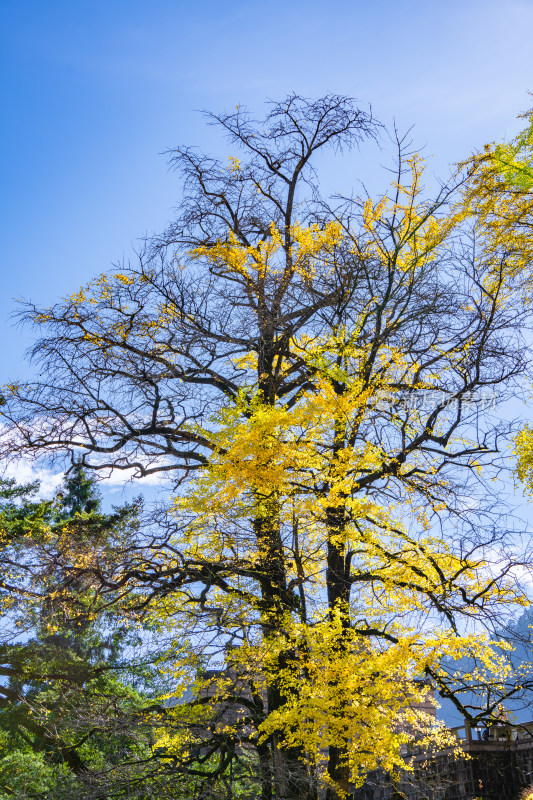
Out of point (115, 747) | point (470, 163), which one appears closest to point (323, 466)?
point (470, 163)

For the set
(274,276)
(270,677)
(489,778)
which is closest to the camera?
(270,677)

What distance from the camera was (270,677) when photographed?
8.40m

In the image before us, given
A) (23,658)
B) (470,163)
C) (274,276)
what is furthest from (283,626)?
(23,658)

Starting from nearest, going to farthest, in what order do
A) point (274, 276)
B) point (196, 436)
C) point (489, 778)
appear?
1. point (274, 276)
2. point (196, 436)
3. point (489, 778)

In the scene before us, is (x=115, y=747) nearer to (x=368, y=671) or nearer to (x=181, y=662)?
(x=181, y=662)

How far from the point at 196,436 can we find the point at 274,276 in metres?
3.43

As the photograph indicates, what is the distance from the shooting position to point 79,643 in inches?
A: 846

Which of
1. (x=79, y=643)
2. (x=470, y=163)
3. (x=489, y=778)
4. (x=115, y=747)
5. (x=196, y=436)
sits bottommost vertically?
(x=489, y=778)

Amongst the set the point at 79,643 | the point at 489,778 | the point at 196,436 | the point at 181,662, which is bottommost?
Result: the point at 489,778

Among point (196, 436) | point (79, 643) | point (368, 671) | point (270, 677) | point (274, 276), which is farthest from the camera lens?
point (79, 643)

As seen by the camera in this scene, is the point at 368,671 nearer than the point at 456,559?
Yes

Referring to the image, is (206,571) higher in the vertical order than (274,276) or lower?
lower

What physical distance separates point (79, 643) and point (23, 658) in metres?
5.28

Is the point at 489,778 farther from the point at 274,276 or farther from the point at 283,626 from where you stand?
the point at 274,276
